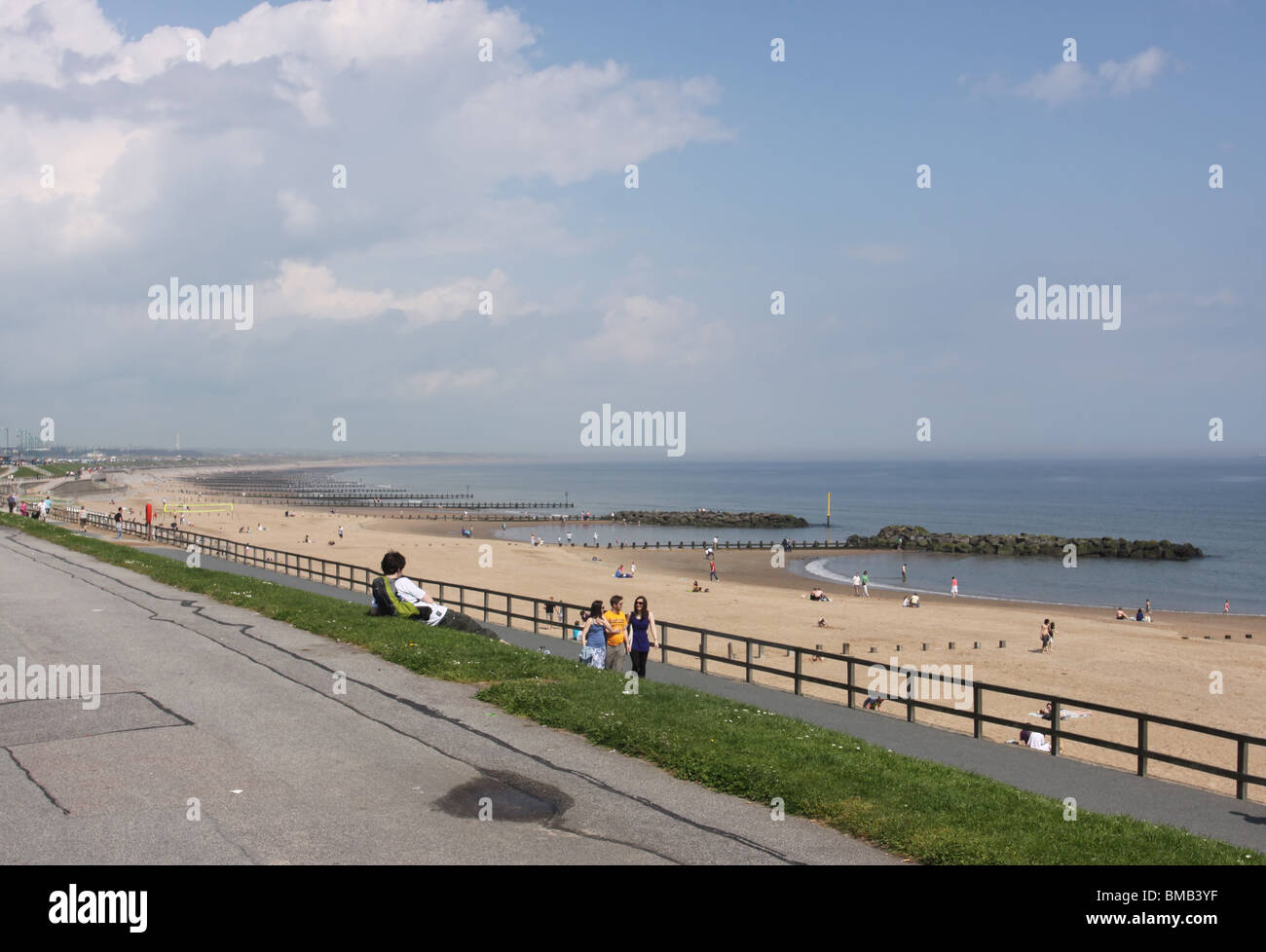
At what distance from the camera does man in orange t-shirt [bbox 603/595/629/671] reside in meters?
16.0

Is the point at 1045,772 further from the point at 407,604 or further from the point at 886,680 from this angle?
the point at 886,680

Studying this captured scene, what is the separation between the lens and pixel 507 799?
356 inches

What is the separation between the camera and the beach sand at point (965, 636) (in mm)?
21781

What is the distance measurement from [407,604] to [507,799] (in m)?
9.24

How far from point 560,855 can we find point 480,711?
5170 mm

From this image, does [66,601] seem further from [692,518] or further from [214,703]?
[692,518]

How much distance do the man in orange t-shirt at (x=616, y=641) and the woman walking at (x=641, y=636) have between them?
0.94 feet

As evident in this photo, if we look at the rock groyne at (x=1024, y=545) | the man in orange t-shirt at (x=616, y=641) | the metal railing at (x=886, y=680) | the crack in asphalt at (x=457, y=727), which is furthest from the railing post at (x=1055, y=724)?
the rock groyne at (x=1024, y=545)

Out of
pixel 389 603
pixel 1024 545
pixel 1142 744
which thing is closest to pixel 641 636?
pixel 389 603

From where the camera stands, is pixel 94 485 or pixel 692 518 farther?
pixel 94 485

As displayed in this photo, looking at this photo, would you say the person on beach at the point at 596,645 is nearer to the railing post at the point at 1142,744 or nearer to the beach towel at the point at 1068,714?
the railing post at the point at 1142,744

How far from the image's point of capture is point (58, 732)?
11266 millimetres
